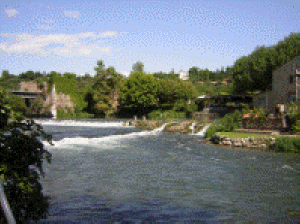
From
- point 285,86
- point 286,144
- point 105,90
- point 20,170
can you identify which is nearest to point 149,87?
point 105,90

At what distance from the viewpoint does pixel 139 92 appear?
69000 millimetres

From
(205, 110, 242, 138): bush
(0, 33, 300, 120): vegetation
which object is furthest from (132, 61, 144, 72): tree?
(205, 110, 242, 138): bush

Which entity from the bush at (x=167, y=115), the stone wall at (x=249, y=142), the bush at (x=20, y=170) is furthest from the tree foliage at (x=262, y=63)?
the bush at (x=20, y=170)

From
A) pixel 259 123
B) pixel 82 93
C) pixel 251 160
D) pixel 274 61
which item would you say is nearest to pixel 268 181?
pixel 251 160

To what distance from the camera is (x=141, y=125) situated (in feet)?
169

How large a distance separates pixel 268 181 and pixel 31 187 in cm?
1159

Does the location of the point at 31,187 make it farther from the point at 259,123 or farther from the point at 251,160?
the point at 259,123

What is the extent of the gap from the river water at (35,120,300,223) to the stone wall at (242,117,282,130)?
808cm

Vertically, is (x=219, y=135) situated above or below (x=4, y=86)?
below

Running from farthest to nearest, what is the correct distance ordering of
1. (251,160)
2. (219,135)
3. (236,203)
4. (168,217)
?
(219,135) < (251,160) < (236,203) < (168,217)

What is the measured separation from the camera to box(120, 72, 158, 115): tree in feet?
227

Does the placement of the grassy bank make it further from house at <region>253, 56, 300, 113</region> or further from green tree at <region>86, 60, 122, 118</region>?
green tree at <region>86, 60, 122, 118</region>

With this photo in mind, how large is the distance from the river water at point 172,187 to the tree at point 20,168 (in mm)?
3670

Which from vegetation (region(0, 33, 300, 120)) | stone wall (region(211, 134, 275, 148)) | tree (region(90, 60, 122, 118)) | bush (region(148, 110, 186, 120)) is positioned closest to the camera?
stone wall (region(211, 134, 275, 148))
